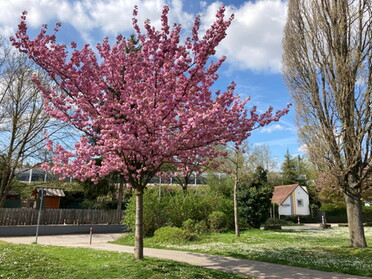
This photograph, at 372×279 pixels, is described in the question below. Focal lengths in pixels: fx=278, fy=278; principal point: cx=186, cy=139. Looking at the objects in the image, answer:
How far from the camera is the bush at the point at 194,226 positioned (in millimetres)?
16598

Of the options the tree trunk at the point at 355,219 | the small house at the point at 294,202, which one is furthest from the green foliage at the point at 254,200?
the small house at the point at 294,202

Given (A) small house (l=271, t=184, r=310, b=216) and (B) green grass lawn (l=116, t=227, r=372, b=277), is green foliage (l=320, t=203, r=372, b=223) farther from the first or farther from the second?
(B) green grass lawn (l=116, t=227, r=372, b=277)

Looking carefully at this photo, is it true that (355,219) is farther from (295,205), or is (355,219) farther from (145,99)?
(295,205)

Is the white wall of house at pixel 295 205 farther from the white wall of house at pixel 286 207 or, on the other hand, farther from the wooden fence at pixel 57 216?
the wooden fence at pixel 57 216

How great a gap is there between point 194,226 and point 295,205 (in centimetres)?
3149

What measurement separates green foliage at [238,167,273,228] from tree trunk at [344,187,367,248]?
9.76 m

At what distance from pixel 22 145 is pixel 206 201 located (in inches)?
516

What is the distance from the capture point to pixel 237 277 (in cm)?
731

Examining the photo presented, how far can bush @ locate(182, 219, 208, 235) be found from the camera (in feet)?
54.5

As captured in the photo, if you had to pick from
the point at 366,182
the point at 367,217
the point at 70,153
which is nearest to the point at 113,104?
the point at 70,153

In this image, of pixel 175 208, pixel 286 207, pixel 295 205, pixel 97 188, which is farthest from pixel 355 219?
pixel 295 205

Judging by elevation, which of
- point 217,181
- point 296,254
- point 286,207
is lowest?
point 296,254

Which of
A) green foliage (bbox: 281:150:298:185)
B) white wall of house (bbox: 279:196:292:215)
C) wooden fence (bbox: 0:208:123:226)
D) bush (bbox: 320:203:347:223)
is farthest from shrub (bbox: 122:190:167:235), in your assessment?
green foliage (bbox: 281:150:298:185)

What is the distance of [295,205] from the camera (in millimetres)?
43344
